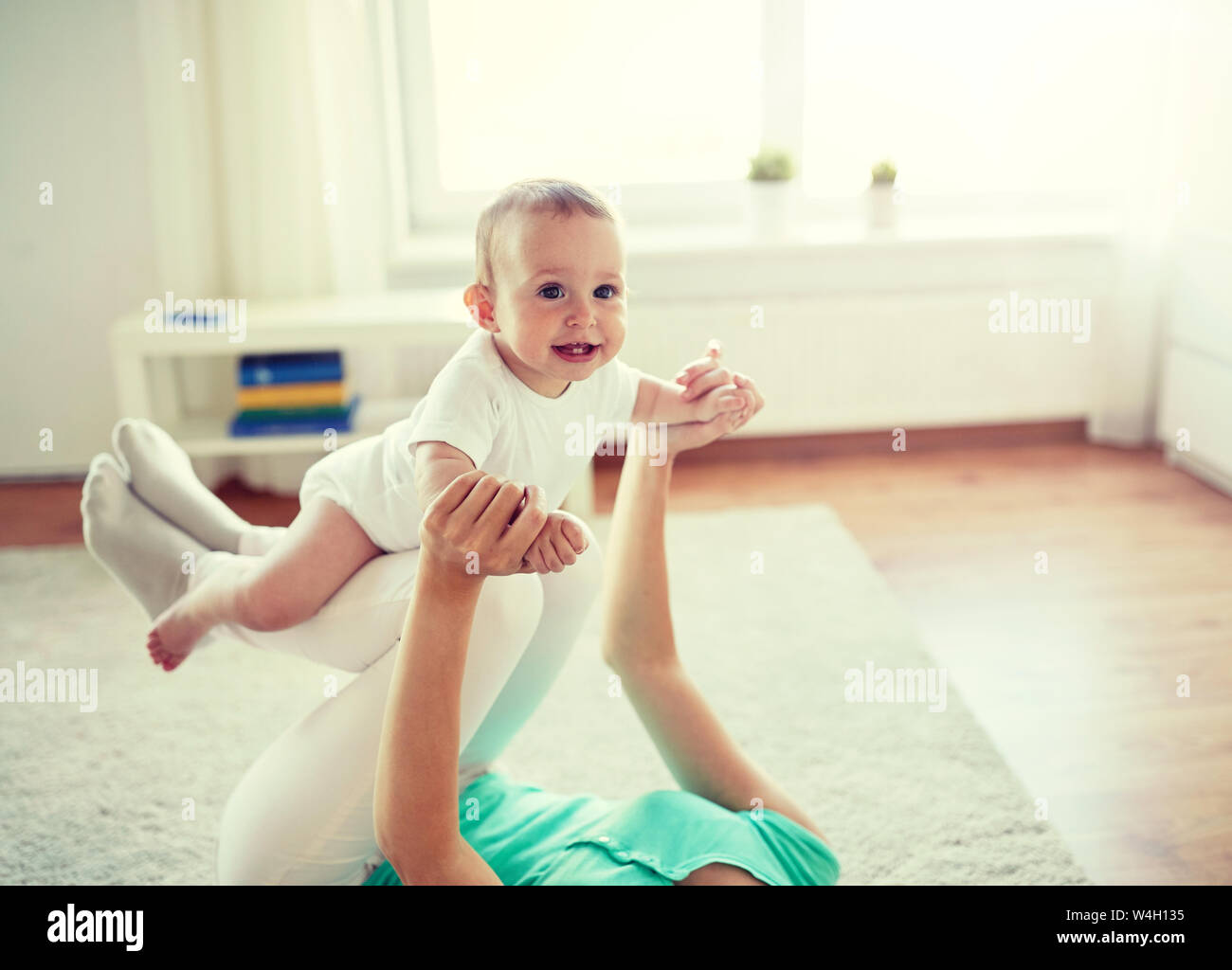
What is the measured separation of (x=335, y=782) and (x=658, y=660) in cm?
33

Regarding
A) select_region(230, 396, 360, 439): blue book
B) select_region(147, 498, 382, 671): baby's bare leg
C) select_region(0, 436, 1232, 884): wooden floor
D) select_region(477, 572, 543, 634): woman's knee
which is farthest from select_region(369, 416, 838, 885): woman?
select_region(230, 396, 360, 439): blue book

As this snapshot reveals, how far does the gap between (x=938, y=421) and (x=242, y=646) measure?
2129mm

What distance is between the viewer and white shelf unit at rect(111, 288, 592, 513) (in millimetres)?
2578

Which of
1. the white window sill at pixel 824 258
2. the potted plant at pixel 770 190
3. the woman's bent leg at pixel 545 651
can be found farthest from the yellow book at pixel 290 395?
the woman's bent leg at pixel 545 651

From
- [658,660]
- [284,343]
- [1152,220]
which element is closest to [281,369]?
[284,343]

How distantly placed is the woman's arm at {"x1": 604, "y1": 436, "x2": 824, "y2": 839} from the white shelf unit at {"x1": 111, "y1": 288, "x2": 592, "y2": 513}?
4.96 feet

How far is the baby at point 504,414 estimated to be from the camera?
0.87 meters

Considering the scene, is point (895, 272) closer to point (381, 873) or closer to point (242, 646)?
point (242, 646)

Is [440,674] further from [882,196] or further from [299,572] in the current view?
[882,196]

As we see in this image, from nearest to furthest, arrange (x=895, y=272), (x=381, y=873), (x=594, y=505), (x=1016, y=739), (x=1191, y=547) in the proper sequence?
(x=381, y=873), (x=1016, y=739), (x=1191, y=547), (x=594, y=505), (x=895, y=272)

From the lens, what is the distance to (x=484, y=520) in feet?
2.25
